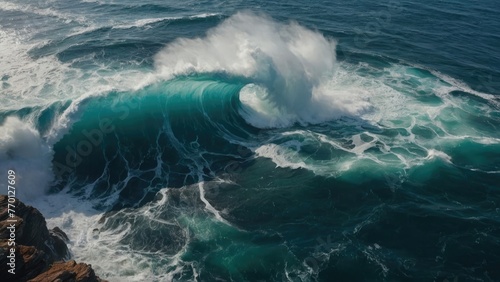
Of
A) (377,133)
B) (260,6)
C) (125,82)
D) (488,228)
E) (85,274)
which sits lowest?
(488,228)

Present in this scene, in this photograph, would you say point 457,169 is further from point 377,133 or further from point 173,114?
point 173,114

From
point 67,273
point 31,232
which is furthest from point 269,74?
point 67,273

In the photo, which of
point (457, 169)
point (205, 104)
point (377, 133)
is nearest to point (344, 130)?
point (377, 133)

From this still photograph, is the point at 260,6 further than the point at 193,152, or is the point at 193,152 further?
the point at 260,6

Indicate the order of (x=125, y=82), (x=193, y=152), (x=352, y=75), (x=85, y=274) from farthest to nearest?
A: (x=352, y=75) < (x=125, y=82) < (x=193, y=152) < (x=85, y=274)

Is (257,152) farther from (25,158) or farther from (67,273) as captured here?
(67,273)

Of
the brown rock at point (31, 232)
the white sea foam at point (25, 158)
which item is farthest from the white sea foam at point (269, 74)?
the brown rock at point (31, 232)

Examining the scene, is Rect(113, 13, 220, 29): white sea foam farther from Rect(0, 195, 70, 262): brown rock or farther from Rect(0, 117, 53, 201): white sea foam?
Rect(0, 195, 70, 262): brown rock
